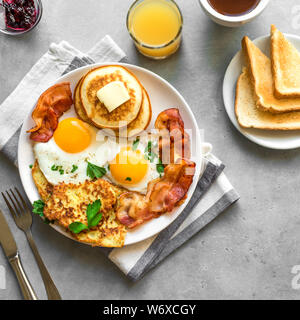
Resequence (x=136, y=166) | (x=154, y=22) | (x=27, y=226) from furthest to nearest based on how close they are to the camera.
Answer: (x=27, y=226)
(x=154, y=22)
(x=136, y=166)

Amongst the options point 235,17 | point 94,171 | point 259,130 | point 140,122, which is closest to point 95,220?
point 94,171

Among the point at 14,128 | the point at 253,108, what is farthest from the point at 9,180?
the point at 253,108

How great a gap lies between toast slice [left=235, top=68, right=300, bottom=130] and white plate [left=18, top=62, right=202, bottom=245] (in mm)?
413

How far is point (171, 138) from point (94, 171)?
25.4 inches

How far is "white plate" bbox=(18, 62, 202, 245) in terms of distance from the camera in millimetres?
2820

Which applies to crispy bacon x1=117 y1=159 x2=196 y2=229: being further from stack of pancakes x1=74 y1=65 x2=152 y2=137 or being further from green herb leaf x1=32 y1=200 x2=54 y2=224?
green herb leaf x1=32 y1=200 x2=54 y2=224

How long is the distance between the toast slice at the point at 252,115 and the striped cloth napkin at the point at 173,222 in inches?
16.1

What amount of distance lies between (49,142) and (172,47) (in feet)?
4.07

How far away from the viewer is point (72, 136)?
282 cm

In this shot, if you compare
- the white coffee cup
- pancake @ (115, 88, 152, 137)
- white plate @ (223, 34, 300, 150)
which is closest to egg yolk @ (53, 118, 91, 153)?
pancake @ (115, 88, 152, 137)

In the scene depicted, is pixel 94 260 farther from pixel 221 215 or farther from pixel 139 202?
pixel 221 215

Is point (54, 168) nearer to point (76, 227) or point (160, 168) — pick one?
point (76, 227)

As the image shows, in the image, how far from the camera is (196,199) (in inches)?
117

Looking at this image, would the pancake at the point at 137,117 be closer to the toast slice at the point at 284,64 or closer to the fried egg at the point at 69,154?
the fried egg at the point at 69,154
